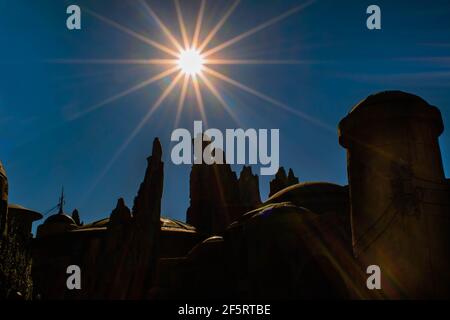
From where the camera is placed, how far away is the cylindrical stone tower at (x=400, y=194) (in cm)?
1393

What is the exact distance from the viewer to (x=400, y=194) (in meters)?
14.3

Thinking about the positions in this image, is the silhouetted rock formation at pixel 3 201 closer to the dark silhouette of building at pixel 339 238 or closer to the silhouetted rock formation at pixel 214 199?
the dark silhouette of building at pixel 339 238

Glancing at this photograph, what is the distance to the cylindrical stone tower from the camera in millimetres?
13930

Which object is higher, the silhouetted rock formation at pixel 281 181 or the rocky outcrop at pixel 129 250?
the silhouetted rock formation at pixel 281 181

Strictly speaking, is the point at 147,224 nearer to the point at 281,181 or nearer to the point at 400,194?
the point at 400,194

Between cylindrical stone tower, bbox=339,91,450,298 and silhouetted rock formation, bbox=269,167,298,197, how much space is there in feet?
146

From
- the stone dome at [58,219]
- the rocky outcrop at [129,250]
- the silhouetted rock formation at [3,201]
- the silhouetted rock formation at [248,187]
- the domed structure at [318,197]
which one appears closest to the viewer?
the silhouetted rock formation at [3,201]

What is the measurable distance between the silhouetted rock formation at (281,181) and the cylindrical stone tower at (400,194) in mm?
44542

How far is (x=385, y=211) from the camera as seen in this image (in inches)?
569

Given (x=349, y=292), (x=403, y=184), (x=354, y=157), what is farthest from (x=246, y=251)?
(x=403, y=184)

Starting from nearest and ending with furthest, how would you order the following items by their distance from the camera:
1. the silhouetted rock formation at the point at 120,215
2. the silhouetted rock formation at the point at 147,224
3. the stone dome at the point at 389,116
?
the stone dome at the point at 389,116, the silhouetted rock formation at the point at 147,224, the silhouetted rock formation at the point at 120,215

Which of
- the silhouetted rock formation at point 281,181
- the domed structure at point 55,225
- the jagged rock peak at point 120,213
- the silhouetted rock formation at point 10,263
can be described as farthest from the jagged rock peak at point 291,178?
the silhouetted rock formation at point 10,263

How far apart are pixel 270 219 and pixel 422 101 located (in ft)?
26.4
